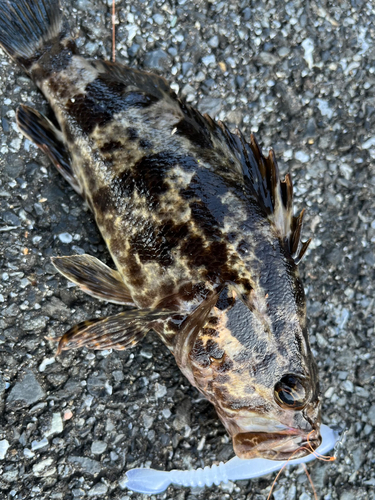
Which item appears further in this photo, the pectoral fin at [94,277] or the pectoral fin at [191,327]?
the pectoral fin at [94,277]

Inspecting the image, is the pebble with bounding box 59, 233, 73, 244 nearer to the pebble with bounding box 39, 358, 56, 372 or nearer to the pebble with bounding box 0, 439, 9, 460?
the pebble with bounding box 39, 358, 56, 372

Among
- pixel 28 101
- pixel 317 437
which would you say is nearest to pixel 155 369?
pixel 317 437

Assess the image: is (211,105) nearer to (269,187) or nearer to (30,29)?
(269,187)

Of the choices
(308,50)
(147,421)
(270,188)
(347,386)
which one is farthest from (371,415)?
(308,50)

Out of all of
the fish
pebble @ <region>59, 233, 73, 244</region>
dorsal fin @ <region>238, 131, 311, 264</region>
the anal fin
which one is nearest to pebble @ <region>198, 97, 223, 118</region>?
the fish

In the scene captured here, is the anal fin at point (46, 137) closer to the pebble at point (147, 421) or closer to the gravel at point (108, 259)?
the gravel at point (108, 259)

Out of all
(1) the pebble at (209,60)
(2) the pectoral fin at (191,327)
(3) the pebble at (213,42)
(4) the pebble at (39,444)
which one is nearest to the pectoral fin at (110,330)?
(2) the pectoral fin at (191,327)

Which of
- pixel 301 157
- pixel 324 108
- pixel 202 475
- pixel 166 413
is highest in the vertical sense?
pixel 324 108

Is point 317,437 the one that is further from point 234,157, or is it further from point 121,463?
point 234,157
